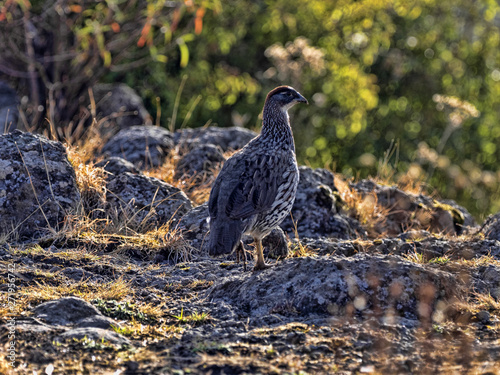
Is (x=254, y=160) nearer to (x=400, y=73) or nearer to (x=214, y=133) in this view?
(x=214, y=133)

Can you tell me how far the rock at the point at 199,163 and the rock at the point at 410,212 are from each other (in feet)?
6.26

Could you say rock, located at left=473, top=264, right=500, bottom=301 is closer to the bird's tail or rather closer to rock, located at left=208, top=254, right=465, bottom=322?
rock, located at left=208, top=254, right=465, bottom=322

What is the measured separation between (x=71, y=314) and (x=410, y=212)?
5428 mm

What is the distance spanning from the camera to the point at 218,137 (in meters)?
10.3

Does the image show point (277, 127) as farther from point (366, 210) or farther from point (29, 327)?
point (29, 327)

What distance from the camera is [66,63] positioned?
13.1 metres

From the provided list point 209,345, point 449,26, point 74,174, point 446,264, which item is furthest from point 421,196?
point 449,26

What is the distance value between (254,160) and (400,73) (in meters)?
11.8

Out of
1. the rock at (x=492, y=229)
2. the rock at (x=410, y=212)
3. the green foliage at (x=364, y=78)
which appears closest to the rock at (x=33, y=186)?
the rock at (x=410, y=212)

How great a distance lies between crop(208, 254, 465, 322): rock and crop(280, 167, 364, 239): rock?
8.37 ft

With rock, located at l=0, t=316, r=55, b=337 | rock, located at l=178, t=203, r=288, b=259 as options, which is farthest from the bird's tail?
rock, located at l=0, t=316, r=55, b=337

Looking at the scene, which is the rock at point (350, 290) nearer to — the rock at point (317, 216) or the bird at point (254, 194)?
the bird at point (254, 194)

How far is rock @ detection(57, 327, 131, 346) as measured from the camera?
4.39 m

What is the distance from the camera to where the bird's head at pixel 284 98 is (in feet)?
22.7
